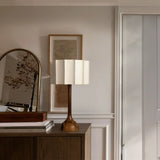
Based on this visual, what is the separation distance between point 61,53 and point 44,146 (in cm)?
78

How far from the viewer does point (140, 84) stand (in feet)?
8.76

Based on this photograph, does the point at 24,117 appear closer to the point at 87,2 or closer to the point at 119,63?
the point at 119,63

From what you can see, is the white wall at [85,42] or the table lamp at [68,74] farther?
the white wall at [85,42]

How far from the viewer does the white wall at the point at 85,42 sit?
2605 mm

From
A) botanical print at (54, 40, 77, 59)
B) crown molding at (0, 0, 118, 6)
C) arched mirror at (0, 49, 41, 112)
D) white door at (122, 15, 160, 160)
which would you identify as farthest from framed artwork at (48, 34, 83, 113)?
white door at (122, 15, 160, 160)

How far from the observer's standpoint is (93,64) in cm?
262

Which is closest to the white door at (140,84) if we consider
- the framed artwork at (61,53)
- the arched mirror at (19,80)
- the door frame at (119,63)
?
the door frame at (119,63)

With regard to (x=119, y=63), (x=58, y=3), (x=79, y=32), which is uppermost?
(x=58, y=3)

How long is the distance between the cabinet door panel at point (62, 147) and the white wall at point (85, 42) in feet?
1.62

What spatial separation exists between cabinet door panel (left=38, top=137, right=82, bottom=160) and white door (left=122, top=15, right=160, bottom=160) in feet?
2.15

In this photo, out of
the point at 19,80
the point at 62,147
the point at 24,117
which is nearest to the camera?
the point at 62,147

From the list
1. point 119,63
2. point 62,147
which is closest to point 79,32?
point 119,63

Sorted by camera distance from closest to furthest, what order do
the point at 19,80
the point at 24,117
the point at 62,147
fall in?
the point at 62,147 < the point at 24,117 < the point at 19,80

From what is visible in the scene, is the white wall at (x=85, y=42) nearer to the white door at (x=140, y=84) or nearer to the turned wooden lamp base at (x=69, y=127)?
the white door at (x=140, y=84)
